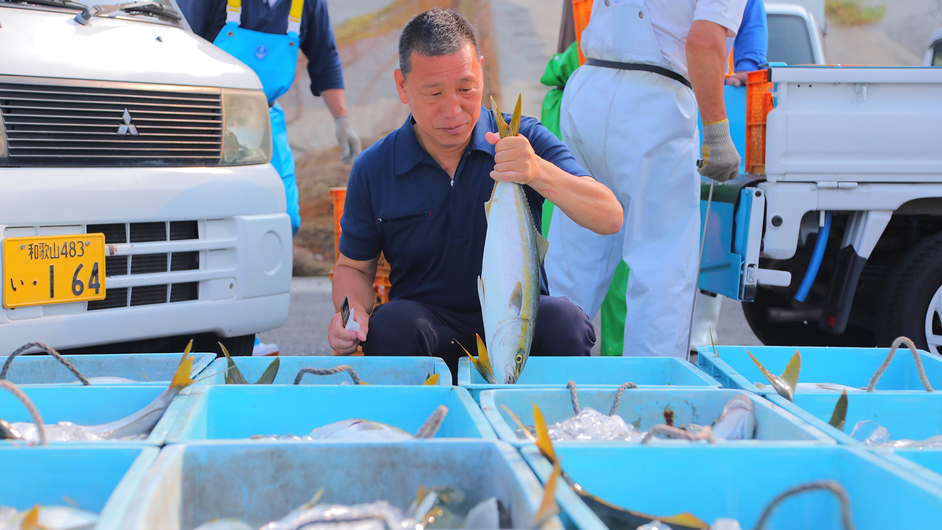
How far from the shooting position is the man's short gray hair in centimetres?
193

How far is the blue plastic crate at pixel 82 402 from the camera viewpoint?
1.39 meters

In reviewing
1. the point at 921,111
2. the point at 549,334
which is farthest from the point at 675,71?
the point at 549,334

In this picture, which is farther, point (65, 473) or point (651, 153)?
point (651, 153)

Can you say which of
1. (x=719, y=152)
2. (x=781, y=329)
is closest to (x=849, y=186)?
(x=719, y=152)

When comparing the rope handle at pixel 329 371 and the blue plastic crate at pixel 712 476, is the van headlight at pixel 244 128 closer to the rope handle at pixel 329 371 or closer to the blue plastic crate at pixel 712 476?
the rope handle at pixel 329 371

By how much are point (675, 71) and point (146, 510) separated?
255 cm

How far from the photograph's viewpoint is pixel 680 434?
45.4 inches

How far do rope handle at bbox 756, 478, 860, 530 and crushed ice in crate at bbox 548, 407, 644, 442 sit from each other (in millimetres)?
254

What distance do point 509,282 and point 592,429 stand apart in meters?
0.48

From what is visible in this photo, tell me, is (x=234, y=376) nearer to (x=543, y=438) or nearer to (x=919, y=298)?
(x=543, y=438)

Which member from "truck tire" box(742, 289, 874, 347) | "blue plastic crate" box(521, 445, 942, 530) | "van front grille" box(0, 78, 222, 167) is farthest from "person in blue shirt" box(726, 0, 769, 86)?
"blue plastic crate" box(521, 445, 942, 530)

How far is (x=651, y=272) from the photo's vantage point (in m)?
2.88

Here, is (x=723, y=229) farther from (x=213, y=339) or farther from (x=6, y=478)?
(x=6, y=478)

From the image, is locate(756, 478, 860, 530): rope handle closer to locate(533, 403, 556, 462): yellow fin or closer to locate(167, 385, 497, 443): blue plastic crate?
locate(533, 403, 556, 462): yellow fin
